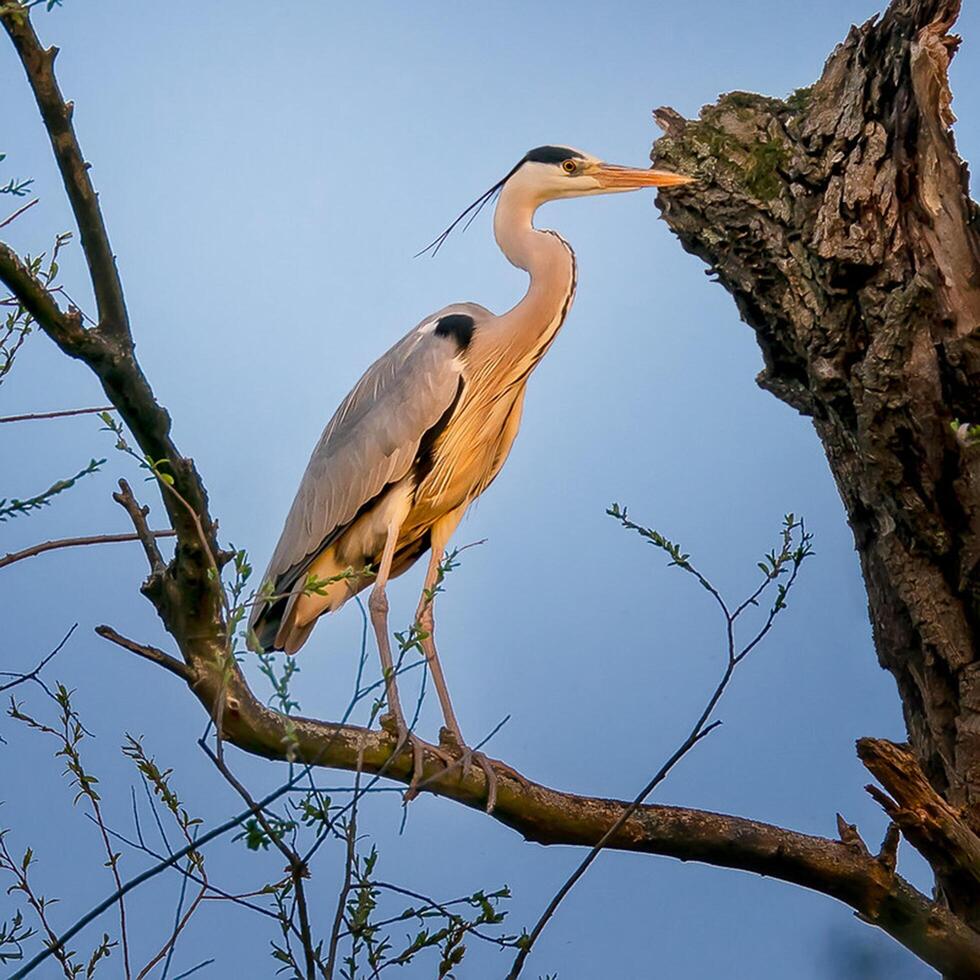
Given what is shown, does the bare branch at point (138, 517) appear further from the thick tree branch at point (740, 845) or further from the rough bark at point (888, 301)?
the rough bark at point (888, 301)

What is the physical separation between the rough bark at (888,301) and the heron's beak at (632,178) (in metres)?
0.05

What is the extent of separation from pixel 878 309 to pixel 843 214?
6.3 inches

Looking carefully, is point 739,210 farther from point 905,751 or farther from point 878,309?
point 905,751

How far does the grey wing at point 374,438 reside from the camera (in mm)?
2775

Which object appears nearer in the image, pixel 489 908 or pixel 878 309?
pixel 489 908

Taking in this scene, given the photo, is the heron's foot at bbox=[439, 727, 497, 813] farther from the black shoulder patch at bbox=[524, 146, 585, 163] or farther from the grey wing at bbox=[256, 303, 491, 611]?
the black shoulder patch at bbox=[524, 146, 585, 163]

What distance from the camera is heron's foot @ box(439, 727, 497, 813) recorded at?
1.86 m

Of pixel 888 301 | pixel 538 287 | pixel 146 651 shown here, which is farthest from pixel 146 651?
pixel 538 287

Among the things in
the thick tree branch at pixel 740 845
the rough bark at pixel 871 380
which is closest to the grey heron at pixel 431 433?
the rough bark at pixel 871 380

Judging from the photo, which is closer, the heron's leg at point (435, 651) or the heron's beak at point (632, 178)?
the heron's leg at point (435, 651)

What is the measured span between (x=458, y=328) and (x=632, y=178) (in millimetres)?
457

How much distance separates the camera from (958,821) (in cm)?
182

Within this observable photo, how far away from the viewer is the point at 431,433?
278cm

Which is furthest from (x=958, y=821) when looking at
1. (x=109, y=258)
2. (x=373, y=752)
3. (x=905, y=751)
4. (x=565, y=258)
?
(x=565, y=258)
